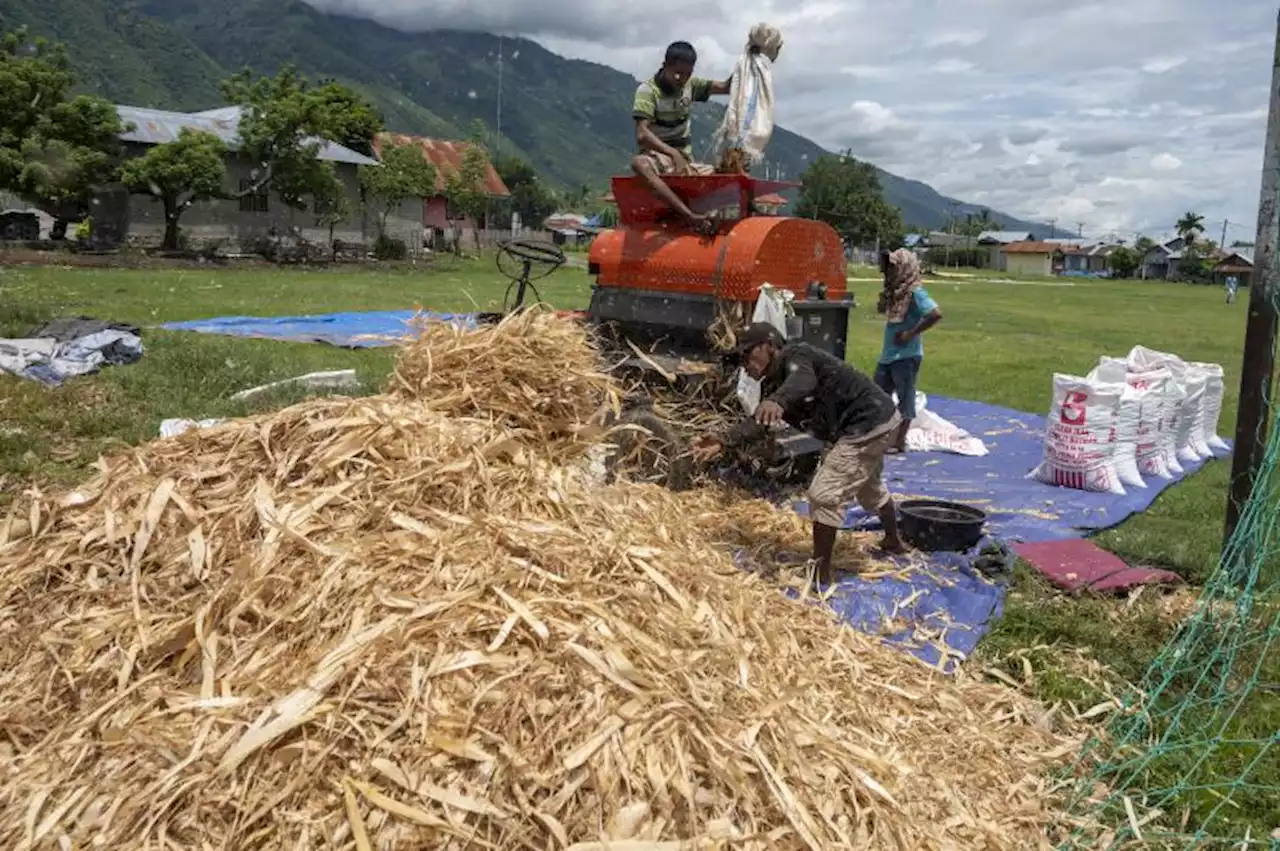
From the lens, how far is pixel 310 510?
12.5 feet

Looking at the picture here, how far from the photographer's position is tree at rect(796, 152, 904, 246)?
83.6 metres

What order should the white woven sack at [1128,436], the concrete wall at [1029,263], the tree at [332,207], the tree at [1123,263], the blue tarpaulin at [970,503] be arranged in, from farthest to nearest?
the concrete wall at [1029,263]
the tree at [1123,263]
the tree at [332,207]
the white woven sack at [1128,436]
the blue tarpaulin at [970,503]

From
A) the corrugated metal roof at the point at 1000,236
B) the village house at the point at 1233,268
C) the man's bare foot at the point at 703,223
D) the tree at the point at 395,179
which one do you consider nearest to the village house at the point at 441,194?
the tree at the point at 395,179

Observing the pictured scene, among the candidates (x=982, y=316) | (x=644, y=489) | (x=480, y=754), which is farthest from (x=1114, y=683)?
(x=982, y=316)

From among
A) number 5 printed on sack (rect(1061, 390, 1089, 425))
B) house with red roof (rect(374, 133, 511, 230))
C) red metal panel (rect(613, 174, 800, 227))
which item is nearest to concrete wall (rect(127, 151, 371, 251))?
house with red roof (rect(374, 133, 511, 230))

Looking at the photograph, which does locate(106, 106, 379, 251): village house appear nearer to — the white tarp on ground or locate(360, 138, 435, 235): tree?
locate(360, 138, 435, 235): tree

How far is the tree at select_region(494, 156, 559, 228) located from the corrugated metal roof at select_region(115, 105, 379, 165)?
52742 mm

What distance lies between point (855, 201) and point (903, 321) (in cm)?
7989

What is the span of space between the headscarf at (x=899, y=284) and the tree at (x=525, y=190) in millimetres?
90017

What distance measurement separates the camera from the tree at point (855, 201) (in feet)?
274

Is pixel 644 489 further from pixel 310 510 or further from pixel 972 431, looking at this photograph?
pixel 972 431

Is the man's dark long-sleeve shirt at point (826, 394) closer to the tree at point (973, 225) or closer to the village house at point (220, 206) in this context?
the village house at point (220, 206)

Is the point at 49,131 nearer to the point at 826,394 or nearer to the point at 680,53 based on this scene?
the point at 680,53

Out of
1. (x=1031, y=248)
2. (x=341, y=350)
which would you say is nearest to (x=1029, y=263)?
(x=1031, y=248)
